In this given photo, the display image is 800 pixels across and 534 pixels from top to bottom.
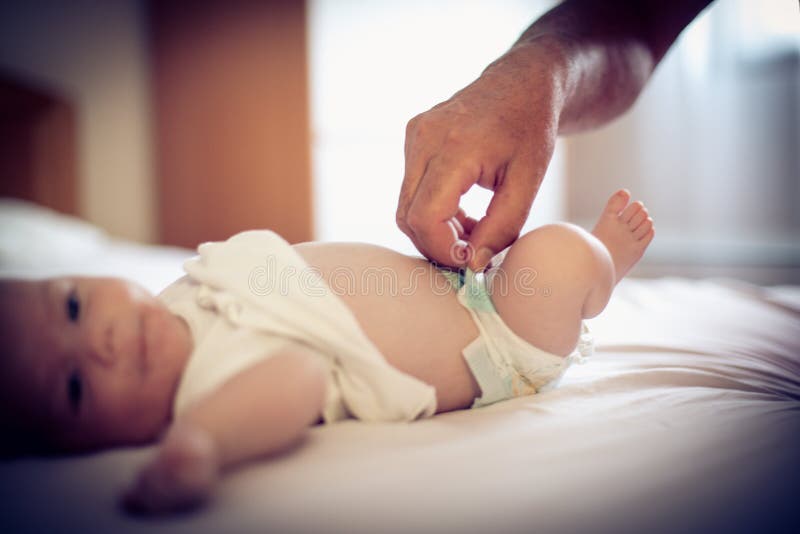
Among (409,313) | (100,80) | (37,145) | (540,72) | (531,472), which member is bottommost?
(531,472)

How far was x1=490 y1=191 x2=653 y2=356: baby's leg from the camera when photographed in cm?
71

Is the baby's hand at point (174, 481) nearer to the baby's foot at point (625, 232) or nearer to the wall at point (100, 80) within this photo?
the baby's foot at point (625, 232)

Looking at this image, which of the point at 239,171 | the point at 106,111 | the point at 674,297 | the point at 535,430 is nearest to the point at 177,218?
the point at 239,171

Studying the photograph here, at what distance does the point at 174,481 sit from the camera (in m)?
0.44

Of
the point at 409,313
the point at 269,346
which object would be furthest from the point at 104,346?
the point at 409,313

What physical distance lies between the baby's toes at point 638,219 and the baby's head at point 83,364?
2.21ft

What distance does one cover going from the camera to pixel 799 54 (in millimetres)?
2768

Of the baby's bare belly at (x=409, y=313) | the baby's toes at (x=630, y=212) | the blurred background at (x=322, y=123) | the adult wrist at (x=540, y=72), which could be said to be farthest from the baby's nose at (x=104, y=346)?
the blurred background at (x=322, y=123)

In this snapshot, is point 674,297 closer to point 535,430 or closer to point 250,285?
point 535,430

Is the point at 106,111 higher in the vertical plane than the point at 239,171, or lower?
higher

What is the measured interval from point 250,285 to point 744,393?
636mm

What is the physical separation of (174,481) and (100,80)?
11.1ft

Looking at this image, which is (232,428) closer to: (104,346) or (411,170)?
(104,346)

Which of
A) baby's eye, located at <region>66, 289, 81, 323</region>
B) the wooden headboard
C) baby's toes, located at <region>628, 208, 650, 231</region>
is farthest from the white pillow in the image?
baby's toes, located at <region>628, 208, 650, 231</region>
